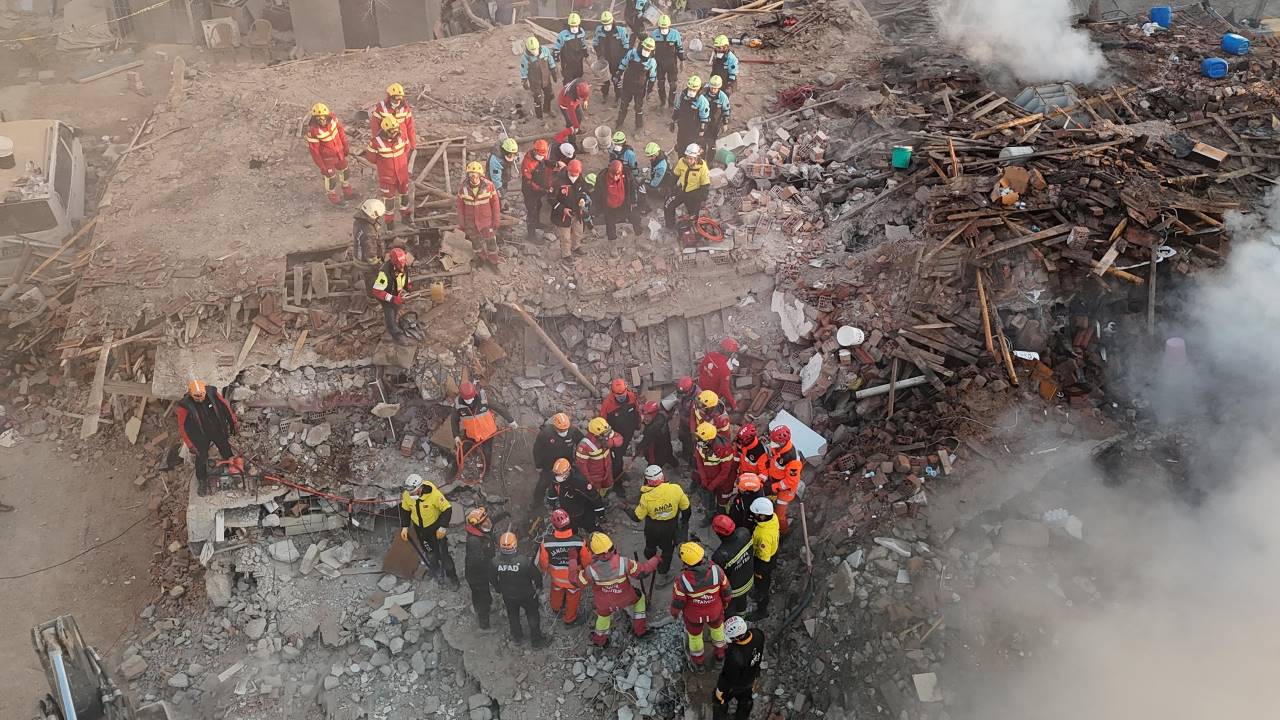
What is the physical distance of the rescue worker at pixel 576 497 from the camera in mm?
12078

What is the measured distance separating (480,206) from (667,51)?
547 cm

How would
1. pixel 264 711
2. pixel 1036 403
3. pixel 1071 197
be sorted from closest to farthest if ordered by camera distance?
1. pixel 264 711
2. pixel 1036 403
3. pixel 1071 197

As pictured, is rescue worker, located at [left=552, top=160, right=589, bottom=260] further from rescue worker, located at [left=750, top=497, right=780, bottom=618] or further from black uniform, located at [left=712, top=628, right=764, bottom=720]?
black uniform, located at [left=712, top=628, right=764, bottom=720]

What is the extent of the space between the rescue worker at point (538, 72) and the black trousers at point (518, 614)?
984 cm

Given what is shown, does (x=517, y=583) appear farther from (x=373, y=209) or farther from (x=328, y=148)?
(x=328, y=148)

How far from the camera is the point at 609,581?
10594 mm

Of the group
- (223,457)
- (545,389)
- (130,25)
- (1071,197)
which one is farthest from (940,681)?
(130,25)

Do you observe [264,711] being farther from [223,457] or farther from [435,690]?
[223,457]

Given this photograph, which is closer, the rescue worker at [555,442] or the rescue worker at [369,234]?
the rescue worker at [555,442]

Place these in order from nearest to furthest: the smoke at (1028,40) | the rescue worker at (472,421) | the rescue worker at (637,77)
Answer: the rescue worker at (472,421), the rescue worker at (637,77), the smoke at (1028,40)

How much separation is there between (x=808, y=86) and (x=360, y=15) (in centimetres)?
1176

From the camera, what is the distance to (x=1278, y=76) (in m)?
17.4

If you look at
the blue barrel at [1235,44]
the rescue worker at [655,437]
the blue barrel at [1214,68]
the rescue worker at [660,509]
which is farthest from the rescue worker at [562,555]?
the blue barrel at [1235,44]

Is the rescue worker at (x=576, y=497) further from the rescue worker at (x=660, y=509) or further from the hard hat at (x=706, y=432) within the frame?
the hard hat at (x=706, y=432)
